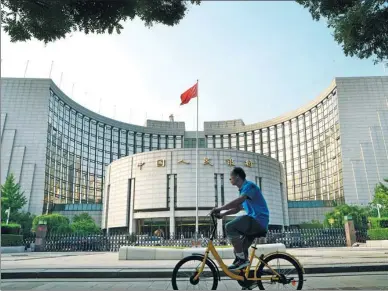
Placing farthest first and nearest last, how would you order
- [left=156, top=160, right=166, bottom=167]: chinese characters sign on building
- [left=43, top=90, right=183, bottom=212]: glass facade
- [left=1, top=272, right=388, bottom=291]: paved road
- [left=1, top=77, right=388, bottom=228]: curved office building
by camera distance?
[left=43, top=90, right=183, bottom=212]: glass facade
[left=1, top=77, right=388, bottom=228]: curved office building
[left=156, top=160, right=166, bottom=167]: chinese characters sign on building
[left=1, top=272, right=388, bottom=291]: paved road

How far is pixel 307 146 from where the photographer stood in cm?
8744

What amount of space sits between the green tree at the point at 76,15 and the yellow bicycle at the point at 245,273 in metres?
5.65

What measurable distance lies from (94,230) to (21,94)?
37524 millimetres

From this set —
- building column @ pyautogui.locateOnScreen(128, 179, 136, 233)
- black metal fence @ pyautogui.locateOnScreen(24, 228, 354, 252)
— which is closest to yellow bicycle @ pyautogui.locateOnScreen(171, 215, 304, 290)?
black metal fence @ pyautogui.locateOnScreen(24, 228, 354, 252)

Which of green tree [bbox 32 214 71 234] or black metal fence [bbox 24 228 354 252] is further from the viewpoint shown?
green tree [bbox 32 214 71 234]

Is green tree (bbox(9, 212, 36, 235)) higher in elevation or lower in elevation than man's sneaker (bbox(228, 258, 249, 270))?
higher

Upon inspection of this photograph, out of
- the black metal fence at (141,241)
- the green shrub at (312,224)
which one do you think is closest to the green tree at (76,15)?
the black metal fence at (141,241)

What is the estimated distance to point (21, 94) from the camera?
7538 centimetres

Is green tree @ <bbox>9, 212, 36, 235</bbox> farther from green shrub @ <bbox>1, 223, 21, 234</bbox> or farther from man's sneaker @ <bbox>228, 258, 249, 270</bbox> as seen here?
man's sneaker @ <bbox>228, 258, 249, 270</bbox>

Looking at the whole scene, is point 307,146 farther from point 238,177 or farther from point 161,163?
point 238,177

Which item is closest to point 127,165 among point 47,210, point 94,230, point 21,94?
point 94,230

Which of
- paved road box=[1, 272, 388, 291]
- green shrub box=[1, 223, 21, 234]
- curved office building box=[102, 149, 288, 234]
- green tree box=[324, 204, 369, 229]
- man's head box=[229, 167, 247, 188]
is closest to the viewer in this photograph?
man's head box=[229, 167, 247, 188]

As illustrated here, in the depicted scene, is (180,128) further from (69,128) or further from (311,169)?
(311,169)

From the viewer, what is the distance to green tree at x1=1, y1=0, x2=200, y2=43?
8078 millimetres
